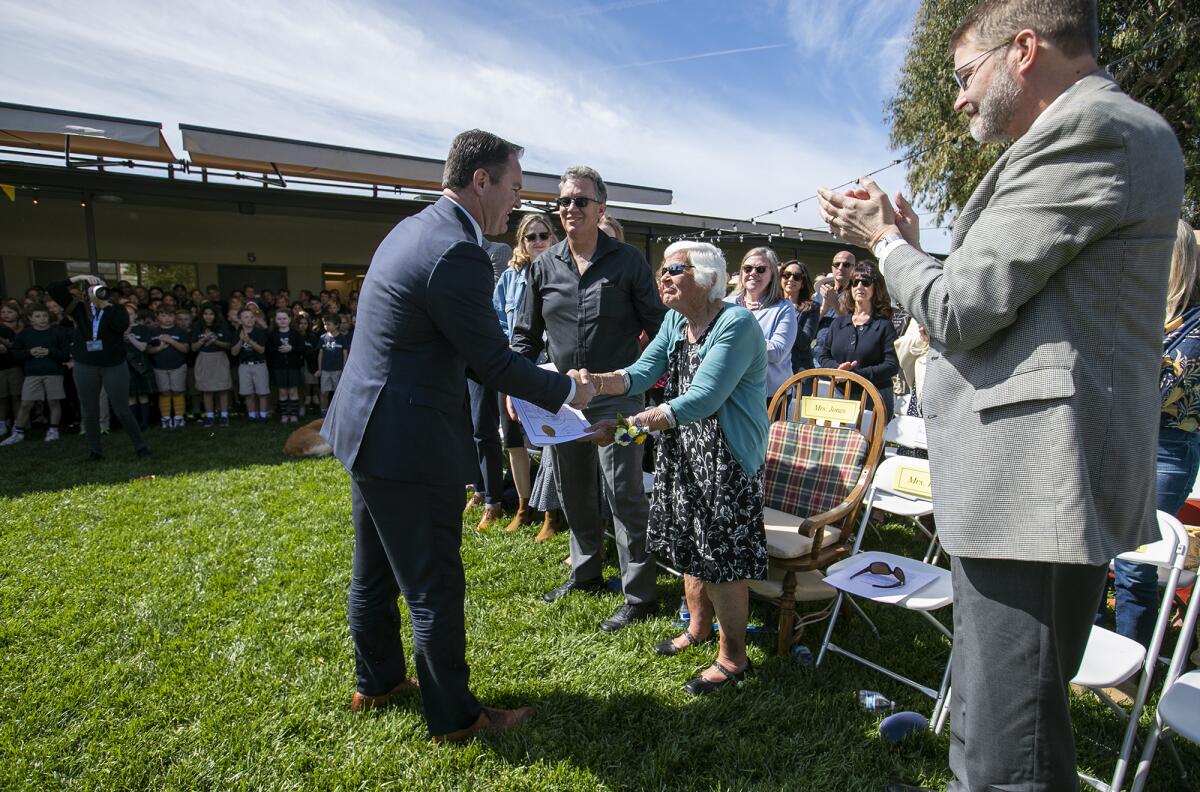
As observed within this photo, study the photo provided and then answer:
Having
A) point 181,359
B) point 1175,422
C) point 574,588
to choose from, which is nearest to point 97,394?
point 181,359

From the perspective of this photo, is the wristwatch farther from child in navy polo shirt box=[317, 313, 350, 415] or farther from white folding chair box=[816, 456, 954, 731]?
child in navy polo shirt box=[317, 313, 350, 415]

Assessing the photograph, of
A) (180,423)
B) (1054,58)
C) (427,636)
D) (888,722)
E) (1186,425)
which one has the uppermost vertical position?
(1054,58)

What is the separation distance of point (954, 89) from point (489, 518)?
13826mm

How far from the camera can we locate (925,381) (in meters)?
1.64

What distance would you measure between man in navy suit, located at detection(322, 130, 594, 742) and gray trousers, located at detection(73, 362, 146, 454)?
6.67 meters

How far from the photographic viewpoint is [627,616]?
358 cm

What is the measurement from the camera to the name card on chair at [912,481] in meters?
3.37

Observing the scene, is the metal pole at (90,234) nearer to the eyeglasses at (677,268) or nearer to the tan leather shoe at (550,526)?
the tan leather shoe at (550,526)

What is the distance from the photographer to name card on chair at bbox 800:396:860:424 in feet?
11.9

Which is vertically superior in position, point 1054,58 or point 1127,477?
point 1054,58

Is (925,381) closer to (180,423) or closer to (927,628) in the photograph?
(927,628)

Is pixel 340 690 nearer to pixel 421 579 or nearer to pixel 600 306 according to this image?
pixel 421 579

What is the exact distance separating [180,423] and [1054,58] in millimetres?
11358

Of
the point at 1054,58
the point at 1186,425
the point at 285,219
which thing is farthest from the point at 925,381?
the point at 285,219
